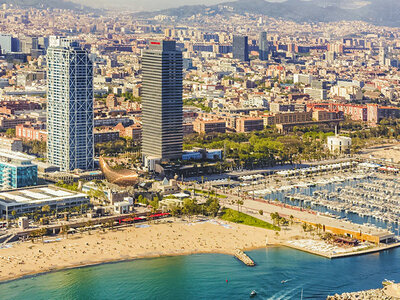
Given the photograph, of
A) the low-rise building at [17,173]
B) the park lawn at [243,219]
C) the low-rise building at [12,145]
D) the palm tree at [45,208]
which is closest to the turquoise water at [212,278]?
the park lawn at [243,219]

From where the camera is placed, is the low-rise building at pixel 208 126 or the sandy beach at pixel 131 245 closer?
the sandy beach at pixel 131 245

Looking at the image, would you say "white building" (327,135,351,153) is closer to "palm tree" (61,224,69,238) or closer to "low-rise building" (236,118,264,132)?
"low-rise building" (236,118,264,132)

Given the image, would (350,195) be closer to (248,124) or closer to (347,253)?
(347,253)

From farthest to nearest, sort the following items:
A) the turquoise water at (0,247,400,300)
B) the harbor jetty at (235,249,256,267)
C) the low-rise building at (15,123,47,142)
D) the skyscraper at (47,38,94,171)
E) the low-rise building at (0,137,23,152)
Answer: the low-rise building at (15,123,47,142), the low-rise building at (0,137,23,152), the skyscraper at (47,38,94,171), the harbor jetty at (235,249,256,267), the turquoise water at (0,247,400,300)

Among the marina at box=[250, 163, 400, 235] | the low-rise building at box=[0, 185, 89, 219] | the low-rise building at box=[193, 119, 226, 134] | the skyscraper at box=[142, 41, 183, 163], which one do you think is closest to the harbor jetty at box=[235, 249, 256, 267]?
the marina at box=[250, 163, 400, 235]

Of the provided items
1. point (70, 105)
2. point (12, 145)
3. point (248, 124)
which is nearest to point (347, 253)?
point (70, 105)

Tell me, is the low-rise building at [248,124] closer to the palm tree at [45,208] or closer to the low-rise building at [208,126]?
the low-rise building at [208,126]

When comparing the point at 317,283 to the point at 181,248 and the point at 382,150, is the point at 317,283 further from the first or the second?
the point at 382,150
